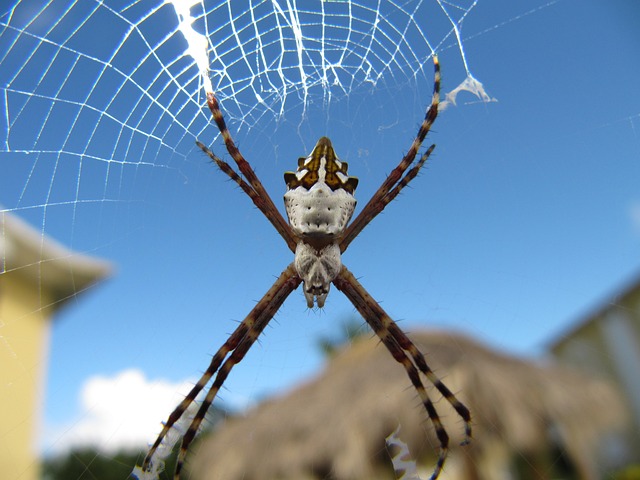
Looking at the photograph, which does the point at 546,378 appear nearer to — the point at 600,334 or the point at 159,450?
the point at 600,334

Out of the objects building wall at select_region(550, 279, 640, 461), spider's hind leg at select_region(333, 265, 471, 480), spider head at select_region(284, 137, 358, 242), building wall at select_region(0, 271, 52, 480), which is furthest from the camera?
building wall at select_region(550, 279, 640, 461)

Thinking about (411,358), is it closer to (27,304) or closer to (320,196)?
(320,196)

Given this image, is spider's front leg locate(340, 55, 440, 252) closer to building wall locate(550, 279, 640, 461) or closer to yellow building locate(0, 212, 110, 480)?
yellow building locate(0, 212, 110, 480)

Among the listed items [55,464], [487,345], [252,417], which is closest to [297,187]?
[487,345]

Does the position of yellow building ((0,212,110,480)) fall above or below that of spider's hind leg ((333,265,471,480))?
above

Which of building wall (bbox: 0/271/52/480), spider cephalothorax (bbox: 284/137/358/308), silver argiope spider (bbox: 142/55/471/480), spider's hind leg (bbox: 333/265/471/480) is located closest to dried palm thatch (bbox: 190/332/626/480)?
building wall (bbox: 0/271/52/480)

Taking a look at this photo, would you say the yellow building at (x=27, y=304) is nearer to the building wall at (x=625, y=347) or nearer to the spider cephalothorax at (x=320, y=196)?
the spider cephalothorax at (x=320, y=196)

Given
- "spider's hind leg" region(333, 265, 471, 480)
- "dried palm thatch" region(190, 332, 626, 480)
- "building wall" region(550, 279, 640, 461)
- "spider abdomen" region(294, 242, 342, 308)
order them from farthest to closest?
"building wall" region(550, 279, 640, 461), "dried palm thatch" region(190, 332, 626, 480), "spider's hind leg" region(333, 265, 471, 480), "spider abdomen" region(294, 242, 342, 308)

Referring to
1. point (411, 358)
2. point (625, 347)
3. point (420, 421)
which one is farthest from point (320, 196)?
point (625, 347)
